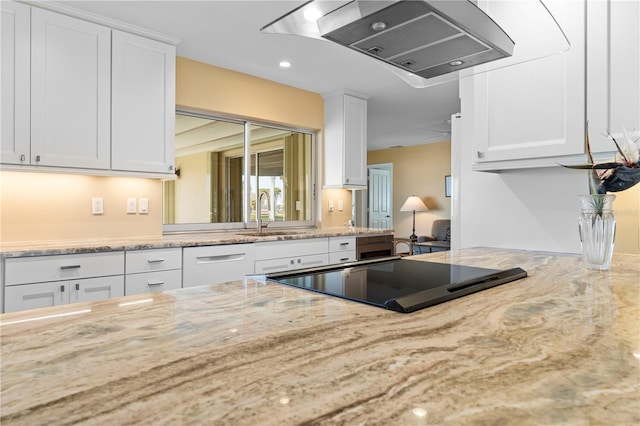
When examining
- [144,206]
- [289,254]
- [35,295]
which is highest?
[144,206]

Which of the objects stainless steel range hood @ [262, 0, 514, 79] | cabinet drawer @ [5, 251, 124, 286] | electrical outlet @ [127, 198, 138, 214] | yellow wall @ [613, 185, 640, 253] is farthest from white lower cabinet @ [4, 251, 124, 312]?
yellow wall @ [613, 185, 640, 253]

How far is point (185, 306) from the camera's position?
89 cm

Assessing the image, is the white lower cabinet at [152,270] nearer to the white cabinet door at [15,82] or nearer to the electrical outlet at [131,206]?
the electrical outlet at [131,206]

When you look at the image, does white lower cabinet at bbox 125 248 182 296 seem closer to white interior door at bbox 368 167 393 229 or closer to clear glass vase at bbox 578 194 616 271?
clear glass vase at bbox 578 194 616 271

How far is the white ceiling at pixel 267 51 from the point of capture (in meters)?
2.55

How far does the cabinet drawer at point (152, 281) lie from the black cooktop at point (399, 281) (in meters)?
1.62

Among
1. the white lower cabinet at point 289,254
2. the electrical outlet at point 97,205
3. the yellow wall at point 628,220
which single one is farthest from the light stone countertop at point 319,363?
the electrical outlet at point 97,205

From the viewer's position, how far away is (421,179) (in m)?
7.94

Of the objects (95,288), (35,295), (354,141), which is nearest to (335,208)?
(354,141)

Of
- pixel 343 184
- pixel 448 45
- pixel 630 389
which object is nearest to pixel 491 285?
pixel 630 389

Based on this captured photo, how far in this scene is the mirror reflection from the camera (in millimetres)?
3562

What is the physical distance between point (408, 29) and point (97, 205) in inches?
103

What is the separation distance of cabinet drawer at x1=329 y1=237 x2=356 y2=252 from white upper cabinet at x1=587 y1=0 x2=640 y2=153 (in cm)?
235

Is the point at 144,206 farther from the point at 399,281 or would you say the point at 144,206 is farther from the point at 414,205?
the point at 414,205
